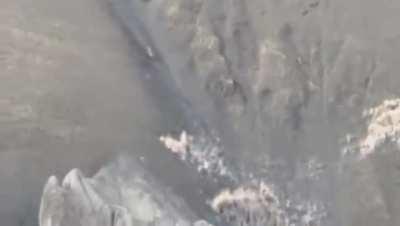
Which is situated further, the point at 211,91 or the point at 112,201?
the point at 211,91

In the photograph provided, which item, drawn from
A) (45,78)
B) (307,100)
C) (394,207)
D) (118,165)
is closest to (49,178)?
(118,165)

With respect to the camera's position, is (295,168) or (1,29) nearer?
(295,168)

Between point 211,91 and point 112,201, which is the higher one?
point 211,91

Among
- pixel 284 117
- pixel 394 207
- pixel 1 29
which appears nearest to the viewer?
pixel 394 207

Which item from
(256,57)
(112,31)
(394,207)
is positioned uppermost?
(112,31)

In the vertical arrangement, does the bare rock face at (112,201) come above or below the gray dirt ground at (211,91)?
below

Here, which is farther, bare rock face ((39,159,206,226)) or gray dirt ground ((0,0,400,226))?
gray dirt ground ((0,0,400,226))

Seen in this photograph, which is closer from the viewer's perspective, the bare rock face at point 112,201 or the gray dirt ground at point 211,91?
the bare rock face at point 112,201

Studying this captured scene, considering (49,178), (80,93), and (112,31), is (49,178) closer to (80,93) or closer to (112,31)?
(80,93)

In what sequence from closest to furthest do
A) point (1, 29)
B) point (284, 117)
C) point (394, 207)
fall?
point (394, 207) < point (284, 117) < point (1, 29)

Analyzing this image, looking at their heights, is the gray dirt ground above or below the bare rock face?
above

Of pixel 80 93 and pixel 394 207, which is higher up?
pixel 80 93
